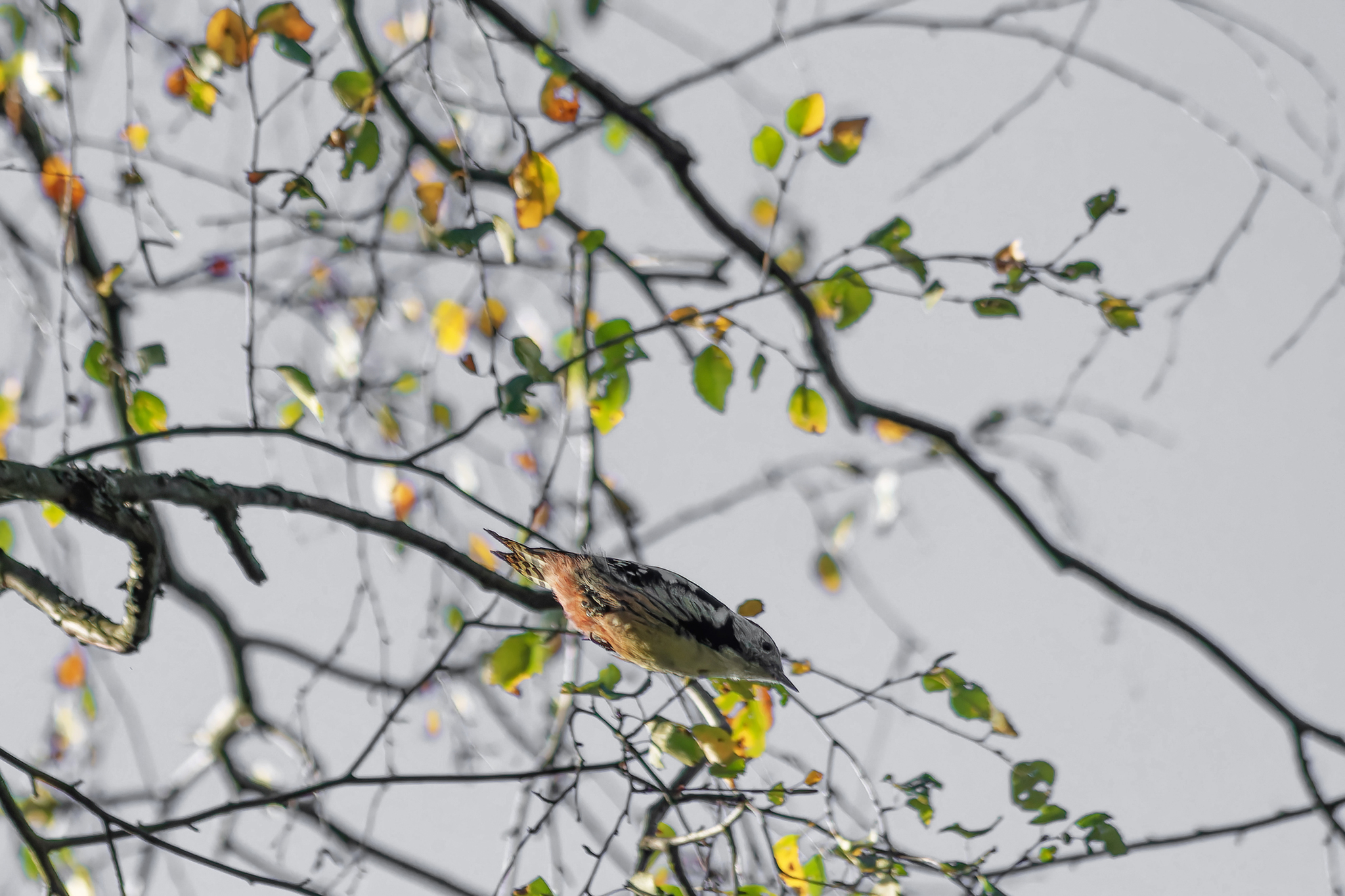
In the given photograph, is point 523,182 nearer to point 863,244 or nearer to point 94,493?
point 863,244

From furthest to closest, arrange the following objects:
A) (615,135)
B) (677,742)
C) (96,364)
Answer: (615,135) < (96,364) < (677,742)

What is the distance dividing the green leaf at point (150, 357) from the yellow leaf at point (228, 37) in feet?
2.09

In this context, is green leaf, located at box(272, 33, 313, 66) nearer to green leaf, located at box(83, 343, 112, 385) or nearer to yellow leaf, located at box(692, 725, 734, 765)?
green leaf, located at box(83, 343, 112, 385)

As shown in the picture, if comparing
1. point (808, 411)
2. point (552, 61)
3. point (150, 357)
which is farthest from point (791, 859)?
point (552, 61)

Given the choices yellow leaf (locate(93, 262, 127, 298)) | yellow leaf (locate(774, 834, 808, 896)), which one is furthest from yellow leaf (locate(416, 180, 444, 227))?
yellow leaf (locate(774, 834, 808, 896))

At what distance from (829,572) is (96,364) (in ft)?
6.22

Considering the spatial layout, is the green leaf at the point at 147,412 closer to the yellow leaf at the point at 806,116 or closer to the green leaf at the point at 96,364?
the green leaf at the point at 96,364

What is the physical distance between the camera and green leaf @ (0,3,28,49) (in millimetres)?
2777

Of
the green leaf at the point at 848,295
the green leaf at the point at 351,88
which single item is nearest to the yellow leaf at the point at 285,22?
the green leaf at the point at 351,88

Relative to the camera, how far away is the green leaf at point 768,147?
1930 mm

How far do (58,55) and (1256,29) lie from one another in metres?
3.00

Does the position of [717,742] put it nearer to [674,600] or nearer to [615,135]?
[674,600]

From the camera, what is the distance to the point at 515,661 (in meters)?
1.91

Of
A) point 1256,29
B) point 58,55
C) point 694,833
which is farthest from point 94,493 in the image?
point 1256,29
